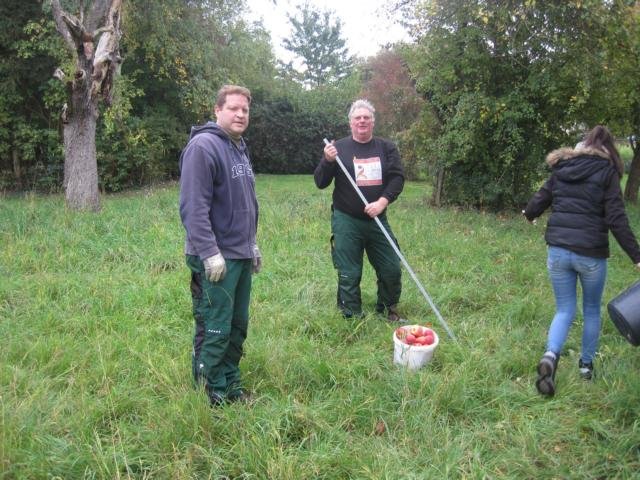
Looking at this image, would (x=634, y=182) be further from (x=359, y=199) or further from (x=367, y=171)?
(x=359, y=199)

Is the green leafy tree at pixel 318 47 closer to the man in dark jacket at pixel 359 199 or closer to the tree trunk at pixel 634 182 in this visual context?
the tree trunk at pixel 634 182

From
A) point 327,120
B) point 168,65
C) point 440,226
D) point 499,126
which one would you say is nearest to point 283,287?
point 440,226

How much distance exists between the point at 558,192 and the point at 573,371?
1.17 m

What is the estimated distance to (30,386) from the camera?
3.04m

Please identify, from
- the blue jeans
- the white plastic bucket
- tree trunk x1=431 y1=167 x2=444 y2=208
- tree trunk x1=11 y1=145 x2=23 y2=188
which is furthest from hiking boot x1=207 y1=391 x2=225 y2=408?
tree trunk x1=11 y1=145 x2=23 y2=188

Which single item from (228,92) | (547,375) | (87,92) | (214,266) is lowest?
(547,375)

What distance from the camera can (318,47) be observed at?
43.9 meters

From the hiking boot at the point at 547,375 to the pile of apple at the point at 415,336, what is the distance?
0.71 m

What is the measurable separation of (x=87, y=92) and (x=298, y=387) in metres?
7.60

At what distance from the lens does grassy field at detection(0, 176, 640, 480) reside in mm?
2490

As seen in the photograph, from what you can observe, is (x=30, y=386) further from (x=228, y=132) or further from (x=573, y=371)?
(x=573, y=371)

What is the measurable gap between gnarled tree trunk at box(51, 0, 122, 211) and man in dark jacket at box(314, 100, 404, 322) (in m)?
6.09

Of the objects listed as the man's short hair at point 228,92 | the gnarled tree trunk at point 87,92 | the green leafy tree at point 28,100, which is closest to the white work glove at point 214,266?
the man's short hair at point 228,92

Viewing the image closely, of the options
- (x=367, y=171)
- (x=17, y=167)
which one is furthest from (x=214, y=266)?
(x=17, y=167)
